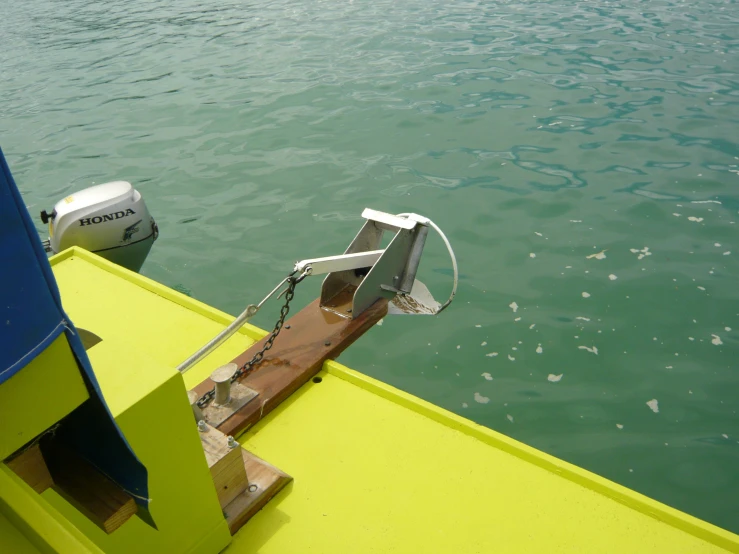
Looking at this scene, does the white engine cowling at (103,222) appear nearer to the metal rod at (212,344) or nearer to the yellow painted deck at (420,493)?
the metal rod at (212,344)

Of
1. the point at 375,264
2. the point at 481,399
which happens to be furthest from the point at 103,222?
the point at 481,399

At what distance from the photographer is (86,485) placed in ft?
4.18

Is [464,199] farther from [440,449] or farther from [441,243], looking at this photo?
[440,449]

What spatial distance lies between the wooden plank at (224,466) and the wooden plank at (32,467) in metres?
0.86

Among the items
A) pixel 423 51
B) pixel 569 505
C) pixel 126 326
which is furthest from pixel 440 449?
pixel 423 51

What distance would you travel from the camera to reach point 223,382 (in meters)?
2.68

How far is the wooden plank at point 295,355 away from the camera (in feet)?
8.97

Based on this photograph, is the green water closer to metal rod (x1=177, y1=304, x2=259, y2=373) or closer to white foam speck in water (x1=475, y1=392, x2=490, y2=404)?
white foam speck in water (x1=475, y1=392, x2=490, y2=404)

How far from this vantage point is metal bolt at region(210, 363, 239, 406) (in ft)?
8.75

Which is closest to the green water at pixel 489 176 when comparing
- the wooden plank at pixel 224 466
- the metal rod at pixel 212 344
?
the metal rod at pixel 212 344

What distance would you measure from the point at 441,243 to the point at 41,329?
15.4 ft

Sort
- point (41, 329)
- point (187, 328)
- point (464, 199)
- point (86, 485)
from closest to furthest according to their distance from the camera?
point (41, 329), point (86, 485), point (187, 328), point (464, 199)

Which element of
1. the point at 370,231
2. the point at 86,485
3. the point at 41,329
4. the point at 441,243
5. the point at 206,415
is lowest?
the point at 441,243

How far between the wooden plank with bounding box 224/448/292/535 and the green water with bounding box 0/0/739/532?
175cm
